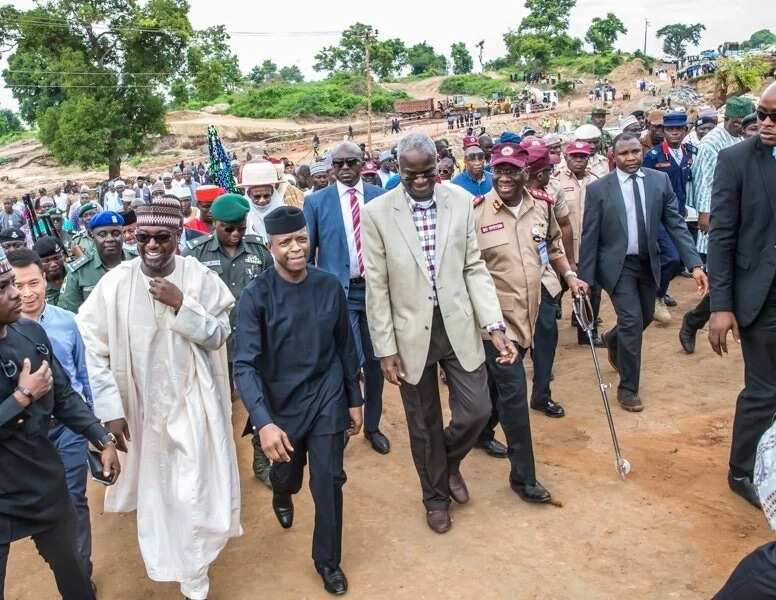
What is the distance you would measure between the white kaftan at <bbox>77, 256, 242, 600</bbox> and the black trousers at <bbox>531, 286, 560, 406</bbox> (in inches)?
104

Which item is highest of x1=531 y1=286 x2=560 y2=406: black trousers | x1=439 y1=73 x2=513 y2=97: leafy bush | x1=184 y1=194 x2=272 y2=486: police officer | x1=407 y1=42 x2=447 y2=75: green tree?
x1=407 y1=42 x2=447 y2=75: green tree

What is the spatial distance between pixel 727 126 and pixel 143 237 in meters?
6.93

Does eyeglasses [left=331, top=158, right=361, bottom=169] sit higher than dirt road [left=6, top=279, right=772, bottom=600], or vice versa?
eyeglasses [left=331, top=158, right=361, bottom=169]

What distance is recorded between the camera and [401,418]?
5891mm

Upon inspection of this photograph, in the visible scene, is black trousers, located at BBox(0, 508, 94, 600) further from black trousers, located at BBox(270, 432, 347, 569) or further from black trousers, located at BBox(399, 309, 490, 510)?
black trousers, located at BBox(399, 309, 490, 510)

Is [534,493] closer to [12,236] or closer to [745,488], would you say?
[745,488]

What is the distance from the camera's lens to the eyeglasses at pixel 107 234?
4.89 m

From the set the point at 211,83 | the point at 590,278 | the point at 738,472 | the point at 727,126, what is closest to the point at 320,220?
the point at 590,278

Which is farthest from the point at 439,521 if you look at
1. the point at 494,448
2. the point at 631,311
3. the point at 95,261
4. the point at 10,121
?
the point at 10,121

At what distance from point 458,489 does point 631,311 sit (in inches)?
85.2

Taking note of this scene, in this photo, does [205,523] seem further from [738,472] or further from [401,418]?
[738,472]

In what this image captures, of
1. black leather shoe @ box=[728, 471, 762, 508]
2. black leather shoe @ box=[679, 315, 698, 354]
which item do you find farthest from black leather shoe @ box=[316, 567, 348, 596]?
black leather shoe @ box=[679, 315, 698, 354]

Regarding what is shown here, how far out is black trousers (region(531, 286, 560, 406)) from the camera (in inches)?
209

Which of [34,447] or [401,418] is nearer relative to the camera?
[34,447]
